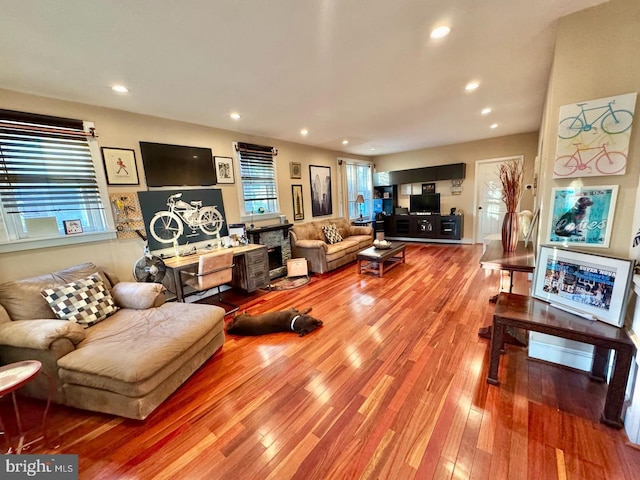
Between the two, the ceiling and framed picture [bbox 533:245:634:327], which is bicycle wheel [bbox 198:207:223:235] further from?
framed picture [bbox 533:245:634:327]

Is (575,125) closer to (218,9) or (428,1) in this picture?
(428,1)

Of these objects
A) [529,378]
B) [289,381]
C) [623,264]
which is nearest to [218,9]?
[289,381]

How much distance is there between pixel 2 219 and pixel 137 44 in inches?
78.9

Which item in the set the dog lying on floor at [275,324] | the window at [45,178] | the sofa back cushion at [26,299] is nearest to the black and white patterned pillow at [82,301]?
the sofa back cushion at [26,299]

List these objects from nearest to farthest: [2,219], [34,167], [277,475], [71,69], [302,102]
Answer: [277,475] → [71,69] → [2,219] → [34,167] → [302,102]

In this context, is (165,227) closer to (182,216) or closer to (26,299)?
(182,216)

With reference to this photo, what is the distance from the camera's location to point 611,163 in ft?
5.04

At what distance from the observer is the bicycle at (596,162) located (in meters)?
1.52

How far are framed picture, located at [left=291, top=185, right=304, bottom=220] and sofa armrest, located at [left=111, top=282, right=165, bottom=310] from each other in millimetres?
2993

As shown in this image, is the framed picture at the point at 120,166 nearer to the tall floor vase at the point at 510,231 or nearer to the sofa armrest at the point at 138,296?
Answer: the sofa armrest at the point at 138,296

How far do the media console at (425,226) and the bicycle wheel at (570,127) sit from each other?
4.82 meters

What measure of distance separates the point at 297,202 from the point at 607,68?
4.17 metres

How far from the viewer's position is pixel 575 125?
1.63 metres

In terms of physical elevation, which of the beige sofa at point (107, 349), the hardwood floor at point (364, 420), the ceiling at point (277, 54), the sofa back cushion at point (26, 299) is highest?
the ceiling at point (277, 54)
